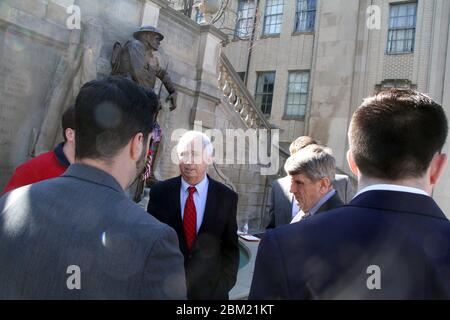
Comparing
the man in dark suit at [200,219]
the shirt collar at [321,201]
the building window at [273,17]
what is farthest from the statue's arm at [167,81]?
the building window at [273,17]

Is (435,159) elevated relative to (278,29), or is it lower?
lower

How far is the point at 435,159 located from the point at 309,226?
0.53 m

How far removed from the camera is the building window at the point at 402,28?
17156mm

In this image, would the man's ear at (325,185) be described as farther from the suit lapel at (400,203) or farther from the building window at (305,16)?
the building window at (305,16)

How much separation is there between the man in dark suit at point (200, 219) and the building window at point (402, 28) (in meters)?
16.1

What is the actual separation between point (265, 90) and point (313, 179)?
1741cm

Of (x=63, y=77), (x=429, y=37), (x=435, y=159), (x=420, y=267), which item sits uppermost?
(x=429, y=37)

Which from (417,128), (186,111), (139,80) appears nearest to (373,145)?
(417,128)

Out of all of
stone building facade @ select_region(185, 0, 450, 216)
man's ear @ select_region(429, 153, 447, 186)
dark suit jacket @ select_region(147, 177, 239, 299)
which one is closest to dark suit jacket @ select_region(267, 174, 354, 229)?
dark suit jacket @ select_region(147, 177, 239, 299)

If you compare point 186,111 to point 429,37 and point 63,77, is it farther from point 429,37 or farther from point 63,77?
point 429,37

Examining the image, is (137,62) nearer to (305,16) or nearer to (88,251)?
(88,251)

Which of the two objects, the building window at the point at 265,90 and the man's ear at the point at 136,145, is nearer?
the man's ear at the point at 136,145

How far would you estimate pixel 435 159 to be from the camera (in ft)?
4.86

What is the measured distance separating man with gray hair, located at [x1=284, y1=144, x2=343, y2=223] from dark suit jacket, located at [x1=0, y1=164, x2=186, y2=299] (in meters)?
1.85
